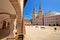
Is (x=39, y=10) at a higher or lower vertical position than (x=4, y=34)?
higher

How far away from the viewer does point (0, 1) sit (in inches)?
112

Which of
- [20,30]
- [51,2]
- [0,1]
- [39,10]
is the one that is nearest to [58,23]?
[51,2]

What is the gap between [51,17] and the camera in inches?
1031

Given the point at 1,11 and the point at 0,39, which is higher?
the point at 1,11

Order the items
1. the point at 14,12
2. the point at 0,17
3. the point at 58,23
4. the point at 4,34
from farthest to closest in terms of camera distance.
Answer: the point at 58,23 < the point at 0,17 < the point at 4,34 < the point at 14,12

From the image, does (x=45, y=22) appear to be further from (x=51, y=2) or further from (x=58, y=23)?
(x=51, y=2)

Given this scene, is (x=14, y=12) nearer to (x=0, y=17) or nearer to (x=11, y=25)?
(x=11, y=25)

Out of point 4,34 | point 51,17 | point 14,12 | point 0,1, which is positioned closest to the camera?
point 0,1

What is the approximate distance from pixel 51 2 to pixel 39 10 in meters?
16.7

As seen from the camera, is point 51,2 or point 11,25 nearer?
point 11,25

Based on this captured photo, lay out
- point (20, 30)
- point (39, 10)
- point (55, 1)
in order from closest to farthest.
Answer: point (20, 30), point (55, 1), point (39, 10)

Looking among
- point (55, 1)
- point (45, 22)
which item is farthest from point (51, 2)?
point (45, 22)

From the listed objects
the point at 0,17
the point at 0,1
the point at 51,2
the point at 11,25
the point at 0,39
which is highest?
the point at 51,2

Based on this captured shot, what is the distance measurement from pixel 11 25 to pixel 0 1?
35.3 inches
